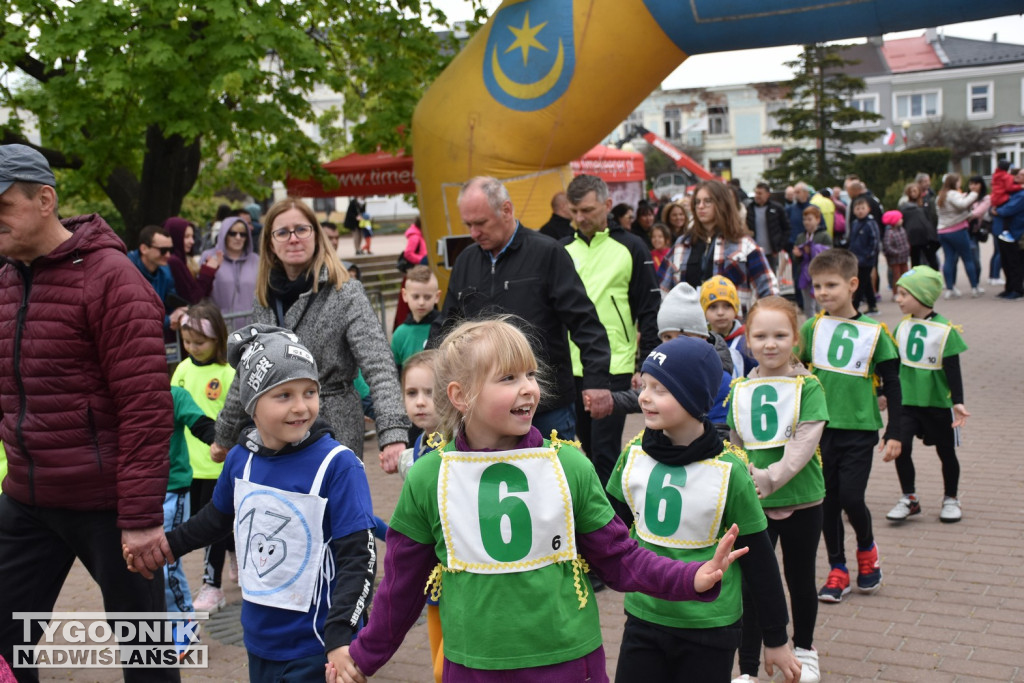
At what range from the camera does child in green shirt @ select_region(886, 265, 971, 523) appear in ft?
21.6

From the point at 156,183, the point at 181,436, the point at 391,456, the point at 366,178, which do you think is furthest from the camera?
the point at 366,178

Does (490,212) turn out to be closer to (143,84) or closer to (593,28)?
(593,28)

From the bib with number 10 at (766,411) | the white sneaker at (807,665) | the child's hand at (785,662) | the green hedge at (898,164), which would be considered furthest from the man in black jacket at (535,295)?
the green hedge at (898,164)

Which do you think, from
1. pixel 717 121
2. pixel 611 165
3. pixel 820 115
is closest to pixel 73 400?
pixel 611 165

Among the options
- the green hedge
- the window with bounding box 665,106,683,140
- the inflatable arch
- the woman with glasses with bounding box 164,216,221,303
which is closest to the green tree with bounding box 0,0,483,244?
the inflatable arch

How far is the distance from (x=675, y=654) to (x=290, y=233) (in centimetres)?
240

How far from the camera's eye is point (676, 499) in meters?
3.45

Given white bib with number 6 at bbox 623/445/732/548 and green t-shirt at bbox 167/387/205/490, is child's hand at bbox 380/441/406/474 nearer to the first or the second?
white bib with number 6 at bbox 623/445/732/548

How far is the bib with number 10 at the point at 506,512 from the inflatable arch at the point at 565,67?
752 cm

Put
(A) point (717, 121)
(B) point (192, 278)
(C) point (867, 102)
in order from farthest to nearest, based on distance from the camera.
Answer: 1. (A) point (717, 121)
2. (C) point (867, 102)
3. (B) point (192, 278)

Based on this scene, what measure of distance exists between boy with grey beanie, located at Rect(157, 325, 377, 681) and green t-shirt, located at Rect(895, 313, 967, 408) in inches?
174

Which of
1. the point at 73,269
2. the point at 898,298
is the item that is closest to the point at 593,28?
the point at 898,298

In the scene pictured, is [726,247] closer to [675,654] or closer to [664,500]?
[664,500]

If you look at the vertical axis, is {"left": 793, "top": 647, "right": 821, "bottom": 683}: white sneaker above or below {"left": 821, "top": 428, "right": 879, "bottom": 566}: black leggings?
below
